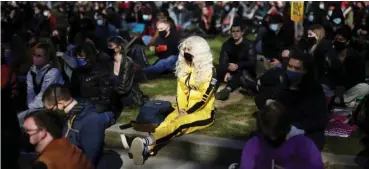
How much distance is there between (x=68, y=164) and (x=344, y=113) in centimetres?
459

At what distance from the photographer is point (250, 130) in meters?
7.90

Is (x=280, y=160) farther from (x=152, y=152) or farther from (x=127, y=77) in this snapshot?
(x=127, y=77)

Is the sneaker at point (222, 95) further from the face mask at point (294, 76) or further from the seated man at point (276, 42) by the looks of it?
the face mask at point (294, 76)

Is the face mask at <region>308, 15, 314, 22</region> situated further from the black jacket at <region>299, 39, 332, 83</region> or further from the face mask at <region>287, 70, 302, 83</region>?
the face mask at <region>287, 70, 302, 83</region>

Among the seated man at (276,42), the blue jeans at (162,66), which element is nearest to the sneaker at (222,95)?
the seated man at (276,42)

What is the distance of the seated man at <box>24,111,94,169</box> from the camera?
16.2 feet

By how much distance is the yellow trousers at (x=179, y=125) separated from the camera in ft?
23.7

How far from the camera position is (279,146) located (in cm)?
458

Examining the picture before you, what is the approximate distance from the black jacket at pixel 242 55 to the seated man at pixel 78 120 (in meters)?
3.93

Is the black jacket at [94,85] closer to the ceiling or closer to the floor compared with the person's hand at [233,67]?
closer to the ceiling

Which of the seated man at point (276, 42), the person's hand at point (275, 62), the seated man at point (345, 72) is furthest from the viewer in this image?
the seated man at point (276, 42)

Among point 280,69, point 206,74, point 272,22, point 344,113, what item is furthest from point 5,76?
point 272,22

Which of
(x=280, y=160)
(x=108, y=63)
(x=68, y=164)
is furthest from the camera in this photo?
(x=108, y=63)

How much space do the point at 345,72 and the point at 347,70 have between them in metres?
0.04
